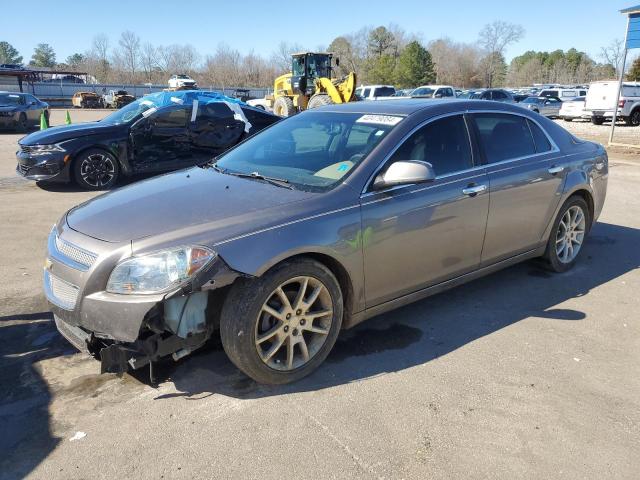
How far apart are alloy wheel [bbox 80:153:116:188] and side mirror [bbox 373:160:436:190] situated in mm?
7408

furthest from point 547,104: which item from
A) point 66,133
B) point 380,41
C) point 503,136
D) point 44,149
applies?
point 380,41

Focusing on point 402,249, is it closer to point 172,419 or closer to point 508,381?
point 508,381

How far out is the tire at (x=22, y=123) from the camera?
2030cm

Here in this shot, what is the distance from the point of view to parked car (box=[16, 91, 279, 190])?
9.18 metres

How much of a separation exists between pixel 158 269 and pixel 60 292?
78 cm

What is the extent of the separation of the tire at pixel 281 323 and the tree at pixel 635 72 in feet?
197

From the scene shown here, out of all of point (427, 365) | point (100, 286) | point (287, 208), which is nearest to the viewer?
point (100, 286)

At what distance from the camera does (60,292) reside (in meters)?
3.18

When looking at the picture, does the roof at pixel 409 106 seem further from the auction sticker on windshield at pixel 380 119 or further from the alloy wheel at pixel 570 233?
the alloy wheel at pixel 570 233

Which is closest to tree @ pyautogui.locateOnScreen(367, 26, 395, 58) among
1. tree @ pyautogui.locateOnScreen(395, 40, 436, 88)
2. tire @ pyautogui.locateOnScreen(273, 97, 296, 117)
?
tree @ pyautogui.locateOnScreen(395, 40, 436, 88)

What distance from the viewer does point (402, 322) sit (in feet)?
13.7

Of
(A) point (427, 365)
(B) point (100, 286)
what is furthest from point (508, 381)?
(B) point (100, 286)

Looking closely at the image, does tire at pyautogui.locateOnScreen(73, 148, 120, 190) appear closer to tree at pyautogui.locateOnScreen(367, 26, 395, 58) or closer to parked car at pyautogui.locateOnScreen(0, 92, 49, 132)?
parked car at pyautogui.locateOnScreen(0, 92, 49, 132)

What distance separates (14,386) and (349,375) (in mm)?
2080
